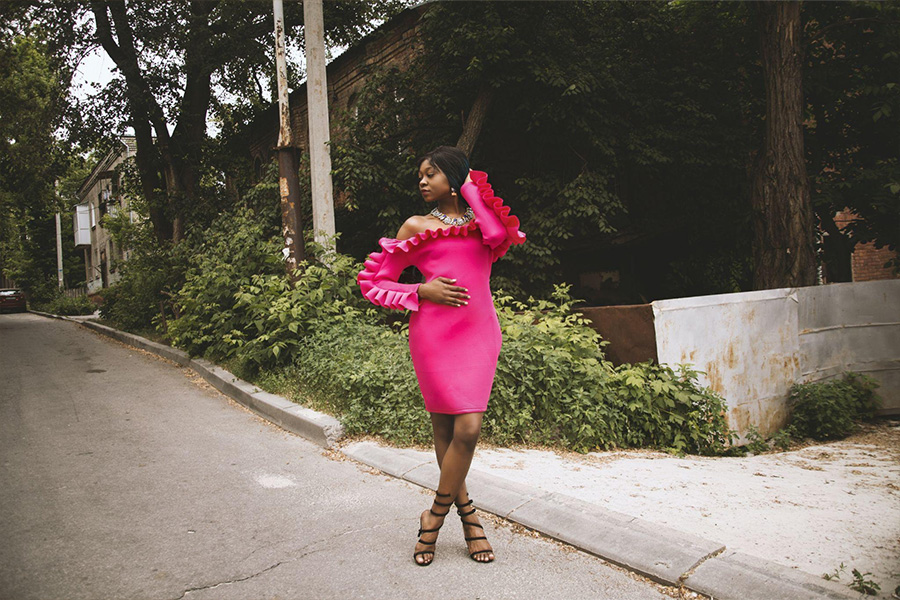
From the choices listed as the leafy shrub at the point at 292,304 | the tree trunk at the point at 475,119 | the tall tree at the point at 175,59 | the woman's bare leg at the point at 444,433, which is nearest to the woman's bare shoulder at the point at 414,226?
the woman's bare leg at the point at 444,433

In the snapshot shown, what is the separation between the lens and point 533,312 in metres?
6.83

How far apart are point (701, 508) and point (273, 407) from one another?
4.01m

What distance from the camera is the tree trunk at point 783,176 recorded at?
880cm

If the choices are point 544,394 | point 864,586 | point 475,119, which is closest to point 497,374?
point 544,394

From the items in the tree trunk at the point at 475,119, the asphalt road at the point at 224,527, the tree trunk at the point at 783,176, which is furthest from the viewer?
the tree trunk at the point at 475,119

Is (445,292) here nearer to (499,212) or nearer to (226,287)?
(499,212)

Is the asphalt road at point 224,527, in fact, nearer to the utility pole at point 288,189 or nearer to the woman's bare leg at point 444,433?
the woman's bare leg at point 444,433

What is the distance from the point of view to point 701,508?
3775 millimetres

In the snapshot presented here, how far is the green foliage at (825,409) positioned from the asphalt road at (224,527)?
5532mm

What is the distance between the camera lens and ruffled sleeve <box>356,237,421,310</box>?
116 inches

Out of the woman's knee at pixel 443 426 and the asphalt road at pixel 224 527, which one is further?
the woman's knee at pixel 443 426

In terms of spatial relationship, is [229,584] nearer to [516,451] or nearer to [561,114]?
[516,451]

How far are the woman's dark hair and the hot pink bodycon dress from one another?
5cm

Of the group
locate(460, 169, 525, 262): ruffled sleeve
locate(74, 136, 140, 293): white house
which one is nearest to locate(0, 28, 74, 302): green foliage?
locate(74, 136, 140, 293): white house
